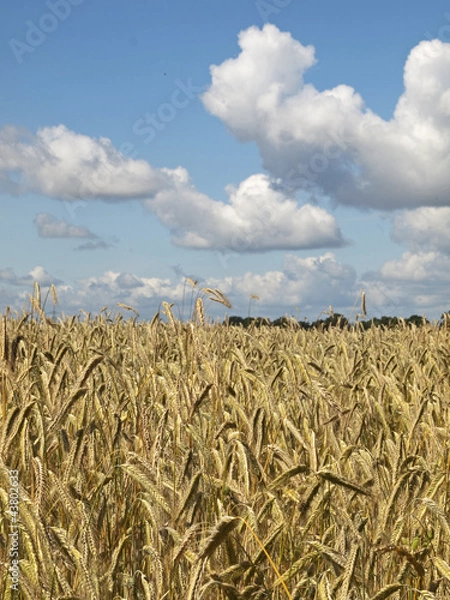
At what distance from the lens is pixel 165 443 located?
263 cm

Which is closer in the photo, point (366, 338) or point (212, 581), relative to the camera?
point (212, 581)

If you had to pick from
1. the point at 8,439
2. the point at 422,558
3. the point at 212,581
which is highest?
the point at 8,439

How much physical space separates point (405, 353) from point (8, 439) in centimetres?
410

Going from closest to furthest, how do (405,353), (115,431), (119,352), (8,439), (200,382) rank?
(8,439), (115,431), (200,382), (119,352), (405,353)

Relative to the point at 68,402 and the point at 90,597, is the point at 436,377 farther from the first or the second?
the point at 90,597

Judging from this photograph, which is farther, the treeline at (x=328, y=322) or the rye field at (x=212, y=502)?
the treeline at (x=328, y=322)

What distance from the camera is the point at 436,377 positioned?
4551 millimetres

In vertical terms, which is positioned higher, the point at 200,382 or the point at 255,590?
the point at 200,382

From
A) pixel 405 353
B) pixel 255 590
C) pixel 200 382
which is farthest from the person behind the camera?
pixel 405 353

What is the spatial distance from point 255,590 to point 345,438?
4.74ft

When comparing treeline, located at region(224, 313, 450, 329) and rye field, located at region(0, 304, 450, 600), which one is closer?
rye field, located at region(0, 304, 450, 600)

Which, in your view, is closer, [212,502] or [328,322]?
[212,502]

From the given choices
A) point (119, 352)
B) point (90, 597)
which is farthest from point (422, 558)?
point (119, 352)

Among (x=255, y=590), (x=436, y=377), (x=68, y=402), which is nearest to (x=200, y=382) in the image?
(x=68, y=402)
